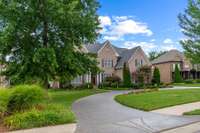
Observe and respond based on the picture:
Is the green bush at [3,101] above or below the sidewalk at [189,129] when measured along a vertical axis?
above

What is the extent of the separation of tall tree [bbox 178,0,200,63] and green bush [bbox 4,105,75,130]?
273 inches

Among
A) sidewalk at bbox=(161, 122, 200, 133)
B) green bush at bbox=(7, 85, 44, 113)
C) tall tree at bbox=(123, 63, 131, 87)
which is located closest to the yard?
green bush at bbox=(7, 85, 44, 113)

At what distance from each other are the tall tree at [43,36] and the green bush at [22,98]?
24.0 ft

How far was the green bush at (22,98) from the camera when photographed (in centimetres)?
1004

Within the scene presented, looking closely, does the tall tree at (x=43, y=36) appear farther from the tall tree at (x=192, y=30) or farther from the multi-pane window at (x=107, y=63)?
the multi-pane window at (x=107, y=63)

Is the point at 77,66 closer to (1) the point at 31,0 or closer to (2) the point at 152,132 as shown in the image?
(1) the point at 31,0

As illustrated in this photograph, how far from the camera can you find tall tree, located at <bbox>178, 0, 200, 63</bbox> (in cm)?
1277

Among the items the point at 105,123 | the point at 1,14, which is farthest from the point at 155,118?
the point at 1,14

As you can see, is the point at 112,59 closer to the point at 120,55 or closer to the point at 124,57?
the point at 124,57

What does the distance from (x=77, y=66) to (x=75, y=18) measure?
11.7 feet

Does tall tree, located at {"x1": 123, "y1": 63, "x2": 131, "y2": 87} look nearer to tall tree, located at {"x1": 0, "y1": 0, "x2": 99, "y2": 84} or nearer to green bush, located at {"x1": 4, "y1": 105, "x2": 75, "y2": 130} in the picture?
tall tree, located at {"x1": 0, "y1": 0, "x2": 99, "y2": 84}

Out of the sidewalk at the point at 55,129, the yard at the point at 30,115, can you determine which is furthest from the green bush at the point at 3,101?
the sidewalk at the point at 55,129

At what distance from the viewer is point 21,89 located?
10219mm

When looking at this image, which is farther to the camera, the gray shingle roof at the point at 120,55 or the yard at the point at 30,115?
the gray shingle roof at the point at 120,55
